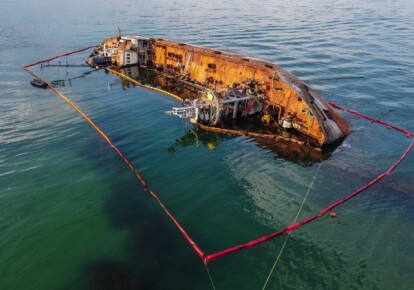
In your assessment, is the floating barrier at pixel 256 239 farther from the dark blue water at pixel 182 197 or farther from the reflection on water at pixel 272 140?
the reflection on water at pixel 272 140

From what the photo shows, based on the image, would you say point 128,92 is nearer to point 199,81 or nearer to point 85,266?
point 199,81

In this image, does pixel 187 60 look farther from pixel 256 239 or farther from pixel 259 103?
pixel 256 239

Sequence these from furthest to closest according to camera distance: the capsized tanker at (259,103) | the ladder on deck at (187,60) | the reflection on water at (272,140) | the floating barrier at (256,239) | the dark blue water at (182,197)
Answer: the ladder on deck at (187,60) → the capsized tanker at (259,103) → the reflection on water at (272,140) → the dark blue water at (182,197) → the floating barrier at (256,239)

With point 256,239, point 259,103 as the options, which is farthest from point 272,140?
point 256,239

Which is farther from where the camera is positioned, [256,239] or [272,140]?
[272,140]

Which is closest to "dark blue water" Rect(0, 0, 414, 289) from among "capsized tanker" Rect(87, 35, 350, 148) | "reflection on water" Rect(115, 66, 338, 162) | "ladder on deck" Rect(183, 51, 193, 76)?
"reflection on water" Rect(115, 66, 338, 162)

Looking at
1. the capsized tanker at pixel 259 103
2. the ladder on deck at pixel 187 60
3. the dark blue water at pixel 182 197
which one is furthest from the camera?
the ladder on deck at pixel 187 60

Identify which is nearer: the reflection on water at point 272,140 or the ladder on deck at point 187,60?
the reflection on water at point 272,140

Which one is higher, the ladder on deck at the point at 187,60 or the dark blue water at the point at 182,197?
the ladder on deck at the point at 187,60

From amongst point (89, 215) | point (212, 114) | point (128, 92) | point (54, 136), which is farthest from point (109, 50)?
point (89, 215)

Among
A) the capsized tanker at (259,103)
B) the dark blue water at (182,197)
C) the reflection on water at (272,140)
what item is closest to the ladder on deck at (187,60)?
the capsized tanker at (259,103)
